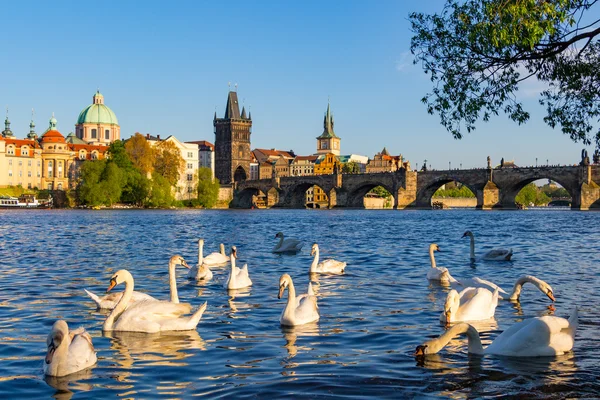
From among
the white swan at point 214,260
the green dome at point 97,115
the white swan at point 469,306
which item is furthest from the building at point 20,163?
the white swan at point 469,306

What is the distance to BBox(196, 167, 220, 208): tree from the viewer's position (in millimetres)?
112000

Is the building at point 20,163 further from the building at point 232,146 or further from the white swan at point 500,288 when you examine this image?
the white swan at point 500,288

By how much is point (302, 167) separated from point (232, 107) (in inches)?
1032

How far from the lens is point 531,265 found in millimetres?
18969

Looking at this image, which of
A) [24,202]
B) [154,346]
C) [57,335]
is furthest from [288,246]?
[24,202]

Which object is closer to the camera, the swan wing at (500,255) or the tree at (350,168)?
the swan wing at (500,255)

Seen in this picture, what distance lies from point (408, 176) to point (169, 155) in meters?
37.5

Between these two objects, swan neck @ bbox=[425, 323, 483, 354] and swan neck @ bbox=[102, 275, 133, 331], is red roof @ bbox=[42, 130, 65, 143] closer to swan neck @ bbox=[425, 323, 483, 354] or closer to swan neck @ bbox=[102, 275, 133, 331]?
swan neck @ bbox=[102, 275, 133, 331]

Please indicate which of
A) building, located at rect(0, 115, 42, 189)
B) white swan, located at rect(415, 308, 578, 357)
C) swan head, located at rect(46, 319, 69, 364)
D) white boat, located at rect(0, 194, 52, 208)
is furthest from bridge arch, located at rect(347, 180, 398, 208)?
swan head, located at rect(46, 319, 69, 364)

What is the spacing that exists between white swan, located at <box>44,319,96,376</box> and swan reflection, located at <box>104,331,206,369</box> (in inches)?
18.6

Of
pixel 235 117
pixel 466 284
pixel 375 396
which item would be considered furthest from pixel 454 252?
pixel 235 117

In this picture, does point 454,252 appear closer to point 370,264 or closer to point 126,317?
point 370,264

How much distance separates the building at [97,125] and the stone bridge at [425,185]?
1152 inches

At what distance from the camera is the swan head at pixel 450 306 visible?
9.48 metres
